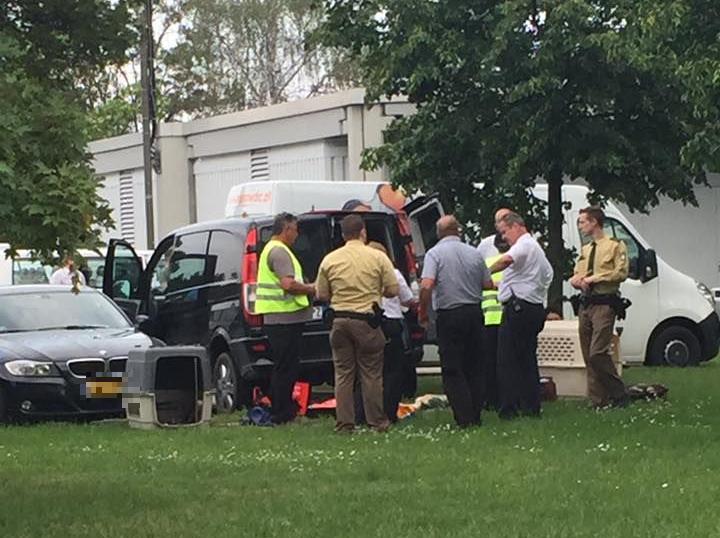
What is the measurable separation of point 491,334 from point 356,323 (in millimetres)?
1675

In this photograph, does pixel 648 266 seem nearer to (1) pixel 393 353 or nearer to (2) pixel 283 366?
(1) pixel 393 353

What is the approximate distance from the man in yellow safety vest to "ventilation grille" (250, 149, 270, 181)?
18.2 meters

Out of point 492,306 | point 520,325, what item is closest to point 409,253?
point 492,306

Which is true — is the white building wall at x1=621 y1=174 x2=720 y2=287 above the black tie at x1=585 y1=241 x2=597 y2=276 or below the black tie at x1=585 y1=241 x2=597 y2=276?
above

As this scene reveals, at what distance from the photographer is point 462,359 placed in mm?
12562

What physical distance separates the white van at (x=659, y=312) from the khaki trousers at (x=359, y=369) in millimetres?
7235

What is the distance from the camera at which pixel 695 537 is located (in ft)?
24.1

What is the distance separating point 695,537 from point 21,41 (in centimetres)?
459

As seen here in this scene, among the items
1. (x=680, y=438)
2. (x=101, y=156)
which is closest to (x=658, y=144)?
(x=680, y=438)

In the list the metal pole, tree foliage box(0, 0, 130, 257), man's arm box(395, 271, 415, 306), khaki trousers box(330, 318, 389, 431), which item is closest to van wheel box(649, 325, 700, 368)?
man's arm box(395, 271, 415, 306)

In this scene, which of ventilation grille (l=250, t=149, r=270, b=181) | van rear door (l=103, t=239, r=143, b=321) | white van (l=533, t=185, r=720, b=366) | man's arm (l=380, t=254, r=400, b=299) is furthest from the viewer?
ventilation grille (l=250, t=149, r=270, b=181)

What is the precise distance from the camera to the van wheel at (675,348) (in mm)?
19781

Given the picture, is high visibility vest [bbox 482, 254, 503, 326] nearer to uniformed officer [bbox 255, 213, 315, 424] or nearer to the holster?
the holster

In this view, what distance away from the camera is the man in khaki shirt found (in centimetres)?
1257
